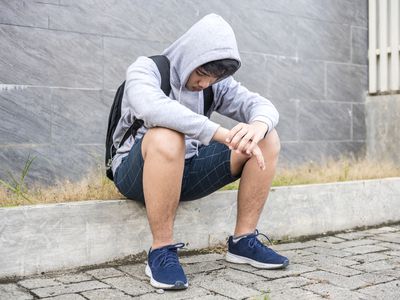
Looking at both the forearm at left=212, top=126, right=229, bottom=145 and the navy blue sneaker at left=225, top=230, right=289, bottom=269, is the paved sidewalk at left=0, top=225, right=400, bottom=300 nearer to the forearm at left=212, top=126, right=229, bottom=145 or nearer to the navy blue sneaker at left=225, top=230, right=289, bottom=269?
the navy blue sneaker at left=225, top=230, right=289, bottom=269

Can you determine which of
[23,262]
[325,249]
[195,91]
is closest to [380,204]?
[325,249]

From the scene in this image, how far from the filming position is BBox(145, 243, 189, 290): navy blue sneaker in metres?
2.39

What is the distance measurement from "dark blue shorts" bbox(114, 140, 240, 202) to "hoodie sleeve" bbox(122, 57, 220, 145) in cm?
23

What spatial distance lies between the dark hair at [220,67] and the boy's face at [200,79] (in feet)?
0.07

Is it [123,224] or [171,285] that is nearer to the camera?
[171,285]

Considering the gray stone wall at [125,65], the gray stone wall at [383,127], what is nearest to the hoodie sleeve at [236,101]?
the gray stone wall at [125,65]

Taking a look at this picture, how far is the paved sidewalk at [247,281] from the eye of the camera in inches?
93.0

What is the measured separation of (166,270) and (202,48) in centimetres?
97

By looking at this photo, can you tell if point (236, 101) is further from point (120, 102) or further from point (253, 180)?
point (120, 102)

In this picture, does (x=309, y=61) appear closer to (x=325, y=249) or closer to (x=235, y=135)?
(x=325, y=249)

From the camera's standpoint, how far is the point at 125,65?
408cm

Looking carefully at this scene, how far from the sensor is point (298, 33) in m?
4.98

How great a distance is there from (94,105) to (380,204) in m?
2.08

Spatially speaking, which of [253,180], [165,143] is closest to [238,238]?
[253,180]
